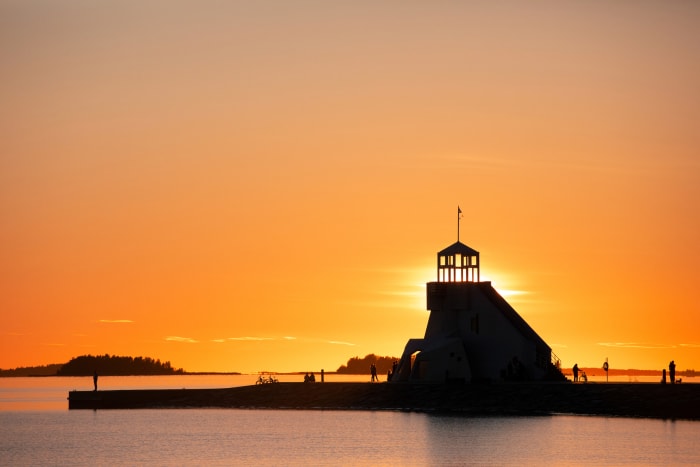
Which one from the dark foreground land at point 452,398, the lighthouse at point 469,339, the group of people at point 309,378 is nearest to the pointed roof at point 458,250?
the lighthouse at point 469,339

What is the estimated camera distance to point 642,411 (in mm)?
99125

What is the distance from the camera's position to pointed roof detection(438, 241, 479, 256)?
116 metres

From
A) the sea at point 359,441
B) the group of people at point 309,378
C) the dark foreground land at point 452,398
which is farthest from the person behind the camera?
the group of people at point 309,378

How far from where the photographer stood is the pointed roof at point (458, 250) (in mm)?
116125

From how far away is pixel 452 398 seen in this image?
109m

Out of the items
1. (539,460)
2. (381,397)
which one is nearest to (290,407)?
(381,397)

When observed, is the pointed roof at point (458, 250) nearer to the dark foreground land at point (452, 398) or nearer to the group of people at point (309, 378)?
the dark foreground land at point (452, 398)

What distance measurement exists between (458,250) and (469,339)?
7264mm

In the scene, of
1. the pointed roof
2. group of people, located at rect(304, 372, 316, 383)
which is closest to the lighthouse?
the pointed roof

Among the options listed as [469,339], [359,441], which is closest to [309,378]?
[469,339]

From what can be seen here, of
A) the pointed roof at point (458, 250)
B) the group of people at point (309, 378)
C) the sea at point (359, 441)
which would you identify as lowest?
the sea at point (359, 441)

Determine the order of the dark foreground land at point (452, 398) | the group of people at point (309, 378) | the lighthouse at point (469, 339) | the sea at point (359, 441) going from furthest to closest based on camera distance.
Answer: the group of people at point (309, 378) → the lighthouse at point (469, 339) → the dark foreground land at point (452, 398) → the sea at point (359, 441)

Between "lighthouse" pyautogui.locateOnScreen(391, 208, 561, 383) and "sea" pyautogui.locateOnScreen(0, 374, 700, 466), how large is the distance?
504cm

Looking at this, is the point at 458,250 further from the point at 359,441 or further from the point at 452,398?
the point at 359,441
